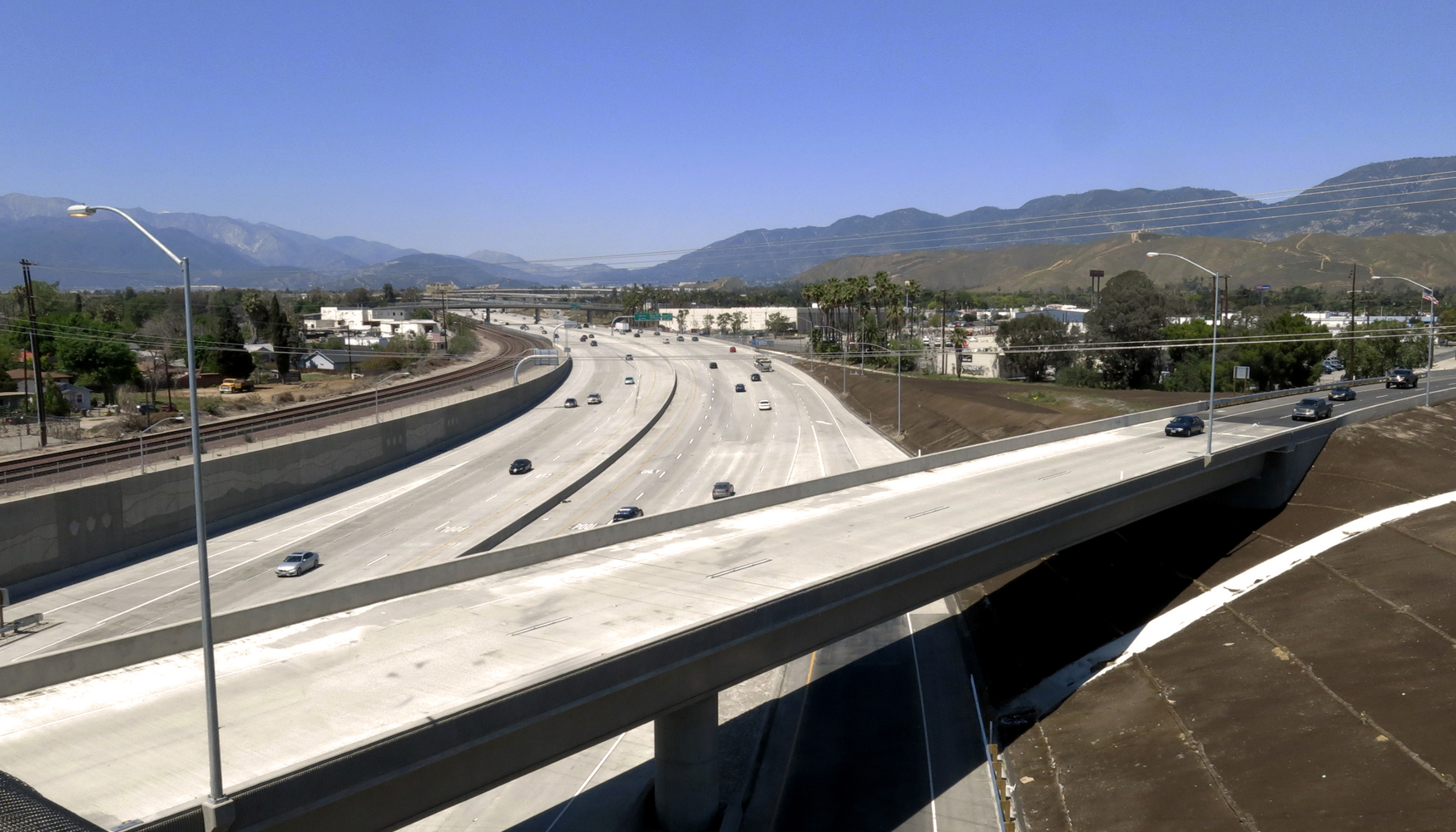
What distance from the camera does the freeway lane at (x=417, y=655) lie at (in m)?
11.4

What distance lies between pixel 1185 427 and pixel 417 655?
3583cm

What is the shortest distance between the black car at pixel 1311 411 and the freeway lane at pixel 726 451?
23322 mm

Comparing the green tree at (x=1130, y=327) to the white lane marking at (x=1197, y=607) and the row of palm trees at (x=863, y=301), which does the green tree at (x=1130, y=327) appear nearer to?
the row of palm trees at (x=863, y=301)

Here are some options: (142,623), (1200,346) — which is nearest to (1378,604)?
(142,623)

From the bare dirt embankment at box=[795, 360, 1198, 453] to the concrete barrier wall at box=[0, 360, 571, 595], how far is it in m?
33.3

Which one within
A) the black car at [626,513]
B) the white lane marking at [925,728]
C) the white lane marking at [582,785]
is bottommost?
the white lane marking at [925,728]

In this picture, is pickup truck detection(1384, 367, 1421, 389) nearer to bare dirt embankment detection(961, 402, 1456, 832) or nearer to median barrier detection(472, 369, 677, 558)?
bare dirt embankment detection(961, 402, 1456, 832)

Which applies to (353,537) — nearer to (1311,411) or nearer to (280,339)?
(1311,411)

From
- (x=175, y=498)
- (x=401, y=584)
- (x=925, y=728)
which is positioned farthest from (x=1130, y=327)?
(x=401, y=584)

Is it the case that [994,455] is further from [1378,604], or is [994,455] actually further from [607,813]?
[607,813]

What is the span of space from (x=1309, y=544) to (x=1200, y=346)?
5586 centimetres

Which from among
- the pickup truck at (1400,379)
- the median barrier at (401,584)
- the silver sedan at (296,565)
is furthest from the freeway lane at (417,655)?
the pickup truck at (1400,379)

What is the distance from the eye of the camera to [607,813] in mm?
19625

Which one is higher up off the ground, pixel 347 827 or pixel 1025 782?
pixel 347 827
